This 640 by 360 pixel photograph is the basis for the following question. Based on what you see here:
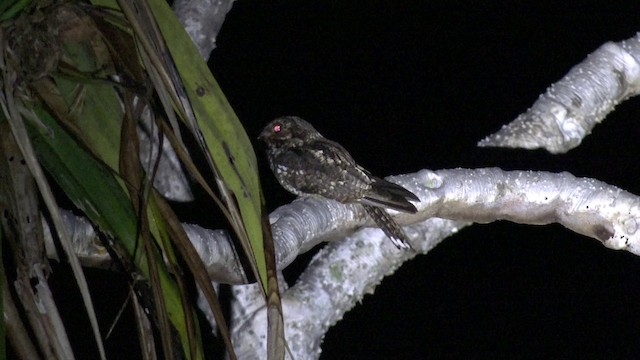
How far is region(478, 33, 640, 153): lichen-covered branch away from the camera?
2.00 meters

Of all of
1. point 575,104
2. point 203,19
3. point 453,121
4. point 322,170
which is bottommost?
point 453,121

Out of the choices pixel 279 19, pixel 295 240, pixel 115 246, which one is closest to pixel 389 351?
pixel 279 19

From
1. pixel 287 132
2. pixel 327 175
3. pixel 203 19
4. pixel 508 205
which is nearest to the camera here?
pixel 508 205

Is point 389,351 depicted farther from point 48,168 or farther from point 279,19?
point 48,168

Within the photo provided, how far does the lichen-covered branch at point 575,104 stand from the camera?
2.00 meters

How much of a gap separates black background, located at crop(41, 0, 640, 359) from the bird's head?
1492 millimetres

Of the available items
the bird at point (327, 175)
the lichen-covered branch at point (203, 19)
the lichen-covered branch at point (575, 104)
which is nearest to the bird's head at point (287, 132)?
the bird at point (327, 175)

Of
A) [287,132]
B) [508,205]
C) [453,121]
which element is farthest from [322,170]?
[453,121]

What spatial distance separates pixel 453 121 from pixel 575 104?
2375mm

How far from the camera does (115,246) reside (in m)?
0.81

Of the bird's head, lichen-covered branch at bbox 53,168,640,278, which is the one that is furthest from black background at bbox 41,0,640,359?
lichen-covered branch at bbox 53,168,640,278

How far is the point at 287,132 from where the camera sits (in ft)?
8.61

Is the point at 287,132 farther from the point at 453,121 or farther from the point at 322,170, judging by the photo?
the point at 453,121

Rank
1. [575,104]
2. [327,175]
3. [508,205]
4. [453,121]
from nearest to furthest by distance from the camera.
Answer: [508,205] → [575,104] → [327,175] → [453,121]
